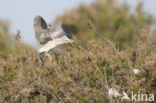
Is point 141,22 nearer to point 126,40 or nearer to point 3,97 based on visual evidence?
point 126,40

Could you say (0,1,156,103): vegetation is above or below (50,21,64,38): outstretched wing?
below

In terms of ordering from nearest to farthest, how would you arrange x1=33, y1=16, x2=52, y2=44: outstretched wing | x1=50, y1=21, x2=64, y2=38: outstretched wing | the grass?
the grass → x1=33, y1=16, x2=52, y2=44: outstretched wing → x1=50, y1=21, x2=64, y2=38: outstretched wing

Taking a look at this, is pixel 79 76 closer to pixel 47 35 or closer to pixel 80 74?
pixel 80 74

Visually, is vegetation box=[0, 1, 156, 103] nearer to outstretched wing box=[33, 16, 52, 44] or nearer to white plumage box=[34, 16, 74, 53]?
white plumage box=[34, 16, 74, 53]

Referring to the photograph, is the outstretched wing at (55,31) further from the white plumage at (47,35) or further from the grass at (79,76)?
the grass at (79,76)

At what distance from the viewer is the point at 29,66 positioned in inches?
215

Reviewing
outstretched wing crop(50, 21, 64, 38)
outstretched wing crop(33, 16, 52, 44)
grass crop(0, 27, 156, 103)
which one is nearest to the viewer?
grass crop(0, 27, 156, 103)

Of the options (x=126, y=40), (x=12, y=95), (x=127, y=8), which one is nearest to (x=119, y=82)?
(x=12, y=95)

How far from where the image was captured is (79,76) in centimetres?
523

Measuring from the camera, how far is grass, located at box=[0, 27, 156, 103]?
4809mm

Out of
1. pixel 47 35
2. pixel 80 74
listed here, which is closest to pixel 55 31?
pixel 47 35

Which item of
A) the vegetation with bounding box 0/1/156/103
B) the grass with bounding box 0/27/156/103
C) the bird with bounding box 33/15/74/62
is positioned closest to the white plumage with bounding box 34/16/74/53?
the bird with bounding box 33/15/74/62

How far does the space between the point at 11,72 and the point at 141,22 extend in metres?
15.0

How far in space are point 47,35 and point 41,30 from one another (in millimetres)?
170
